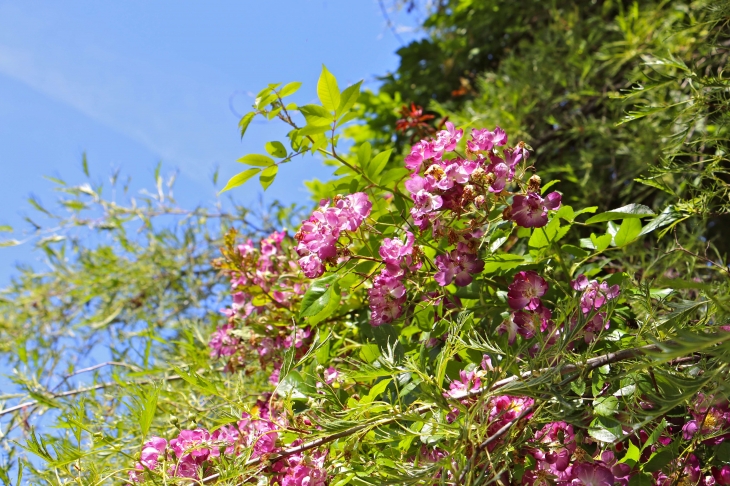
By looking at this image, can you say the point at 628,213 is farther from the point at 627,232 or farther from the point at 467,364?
the point at 467,364

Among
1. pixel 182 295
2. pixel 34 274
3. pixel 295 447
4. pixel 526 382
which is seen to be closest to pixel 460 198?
pixel 526 382

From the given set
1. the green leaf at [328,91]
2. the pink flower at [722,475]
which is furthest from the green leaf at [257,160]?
the pink flower at [722,475]

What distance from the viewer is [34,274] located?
2205 mm

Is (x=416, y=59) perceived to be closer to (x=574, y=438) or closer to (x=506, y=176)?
(x=506, y=176)

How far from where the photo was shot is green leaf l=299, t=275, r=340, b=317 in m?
0.72

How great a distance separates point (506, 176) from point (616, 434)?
31 cm

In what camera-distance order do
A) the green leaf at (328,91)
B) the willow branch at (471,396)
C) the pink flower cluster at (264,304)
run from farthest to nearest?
1. the pink flower cluster at (264,304)
2. the green leaf at (328,91)
3. the willow branch at (471,396)

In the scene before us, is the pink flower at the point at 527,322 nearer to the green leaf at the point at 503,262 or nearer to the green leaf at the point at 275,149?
the green leaf at the point at 503,262

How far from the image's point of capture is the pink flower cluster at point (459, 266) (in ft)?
2.34

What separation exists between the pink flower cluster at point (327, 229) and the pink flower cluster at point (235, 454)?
197 mm

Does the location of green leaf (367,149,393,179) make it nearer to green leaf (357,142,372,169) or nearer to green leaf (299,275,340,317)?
green leaf (357,142,372,169)

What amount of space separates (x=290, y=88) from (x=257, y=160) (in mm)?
118

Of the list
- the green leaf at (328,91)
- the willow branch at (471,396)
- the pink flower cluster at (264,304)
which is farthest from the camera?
the pink flower cluster at (264,304)

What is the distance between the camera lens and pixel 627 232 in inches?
29.8
